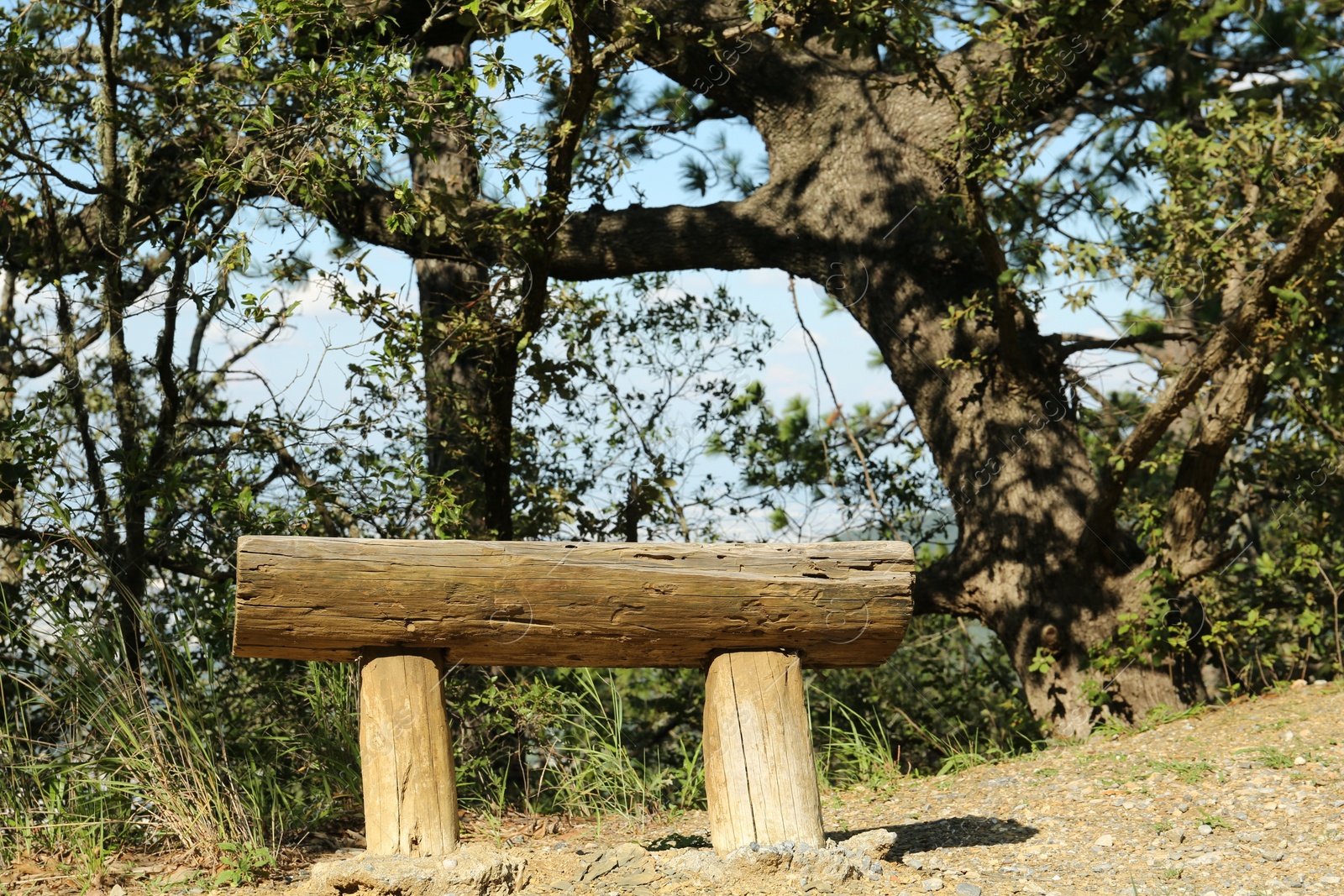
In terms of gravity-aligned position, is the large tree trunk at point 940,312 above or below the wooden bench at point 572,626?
above

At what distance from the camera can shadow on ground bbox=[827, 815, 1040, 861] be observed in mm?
4164

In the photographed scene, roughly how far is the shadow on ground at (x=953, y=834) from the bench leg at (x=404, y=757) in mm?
1344

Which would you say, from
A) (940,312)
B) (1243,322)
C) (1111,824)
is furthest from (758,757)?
(940,312)

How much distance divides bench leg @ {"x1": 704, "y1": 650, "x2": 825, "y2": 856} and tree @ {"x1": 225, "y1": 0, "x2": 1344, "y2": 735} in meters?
2.37

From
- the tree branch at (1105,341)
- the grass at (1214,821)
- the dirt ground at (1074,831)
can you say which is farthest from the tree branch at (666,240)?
the grass at (1214,821)

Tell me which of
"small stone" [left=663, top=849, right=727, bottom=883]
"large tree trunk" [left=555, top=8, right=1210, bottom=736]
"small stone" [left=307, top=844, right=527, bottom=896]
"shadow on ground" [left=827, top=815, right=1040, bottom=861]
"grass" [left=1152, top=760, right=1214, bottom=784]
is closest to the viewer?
"small stone" [left=307, top=844, right=527, bottom=896]

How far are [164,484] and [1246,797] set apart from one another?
15.0ft

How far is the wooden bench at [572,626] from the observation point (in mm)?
3461

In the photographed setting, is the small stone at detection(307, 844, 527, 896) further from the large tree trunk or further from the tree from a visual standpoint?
the large tree trunk

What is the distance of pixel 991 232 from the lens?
18.5ft

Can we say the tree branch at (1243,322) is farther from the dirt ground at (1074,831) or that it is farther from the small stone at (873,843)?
the small stone at (873,843)

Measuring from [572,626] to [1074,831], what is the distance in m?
2.07

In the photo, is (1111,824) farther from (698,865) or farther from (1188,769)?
(698,865)

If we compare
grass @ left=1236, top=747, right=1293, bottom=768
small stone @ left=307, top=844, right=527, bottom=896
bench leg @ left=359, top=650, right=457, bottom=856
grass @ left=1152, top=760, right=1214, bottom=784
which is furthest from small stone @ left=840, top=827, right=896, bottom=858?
grass @ left=1236, top=747, right=1293, bottom=768
